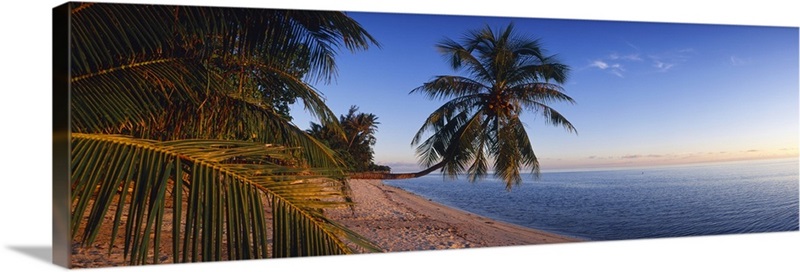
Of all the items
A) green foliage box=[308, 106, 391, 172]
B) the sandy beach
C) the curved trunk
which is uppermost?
green foliage box=[308, 106, 391, 172]

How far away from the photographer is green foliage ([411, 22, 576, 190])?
952cm

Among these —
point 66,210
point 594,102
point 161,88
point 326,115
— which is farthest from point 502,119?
point 66,210

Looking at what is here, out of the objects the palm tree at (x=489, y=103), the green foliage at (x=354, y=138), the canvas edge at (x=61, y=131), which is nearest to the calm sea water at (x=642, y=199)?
the palm tree at (x=489, y=103)

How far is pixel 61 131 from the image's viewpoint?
798 cm

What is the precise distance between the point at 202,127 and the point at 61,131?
1062 millimetres

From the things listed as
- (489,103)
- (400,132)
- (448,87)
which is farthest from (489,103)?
(400,132)

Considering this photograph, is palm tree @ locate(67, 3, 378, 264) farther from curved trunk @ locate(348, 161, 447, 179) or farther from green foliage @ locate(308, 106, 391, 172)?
curved trunk @ locate(348, 161, 447, 179)

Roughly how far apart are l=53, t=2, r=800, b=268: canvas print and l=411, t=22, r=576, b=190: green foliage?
2 cm

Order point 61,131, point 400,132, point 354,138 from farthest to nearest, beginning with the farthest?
point 400,132 → point 354,138 → point 61,131

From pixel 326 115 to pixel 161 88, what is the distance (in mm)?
1442

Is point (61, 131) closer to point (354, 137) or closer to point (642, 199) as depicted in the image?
point (354, 137)

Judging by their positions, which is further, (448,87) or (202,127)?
(448,87)

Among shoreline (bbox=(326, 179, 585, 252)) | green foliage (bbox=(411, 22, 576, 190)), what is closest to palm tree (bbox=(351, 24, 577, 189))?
green foliage (bbox=(411, 22, 576, 190))

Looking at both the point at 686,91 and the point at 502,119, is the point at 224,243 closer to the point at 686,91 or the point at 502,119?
the point at 502,119
